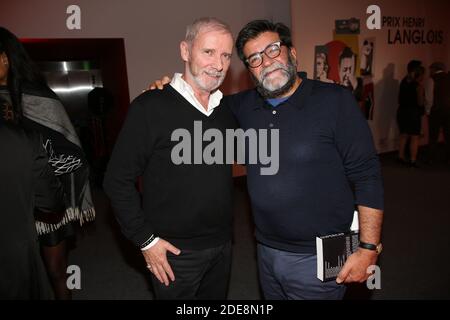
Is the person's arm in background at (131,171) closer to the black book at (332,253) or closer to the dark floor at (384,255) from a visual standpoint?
the black book at (332,253)

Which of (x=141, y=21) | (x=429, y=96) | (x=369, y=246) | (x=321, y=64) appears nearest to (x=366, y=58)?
(x=321, y=64)

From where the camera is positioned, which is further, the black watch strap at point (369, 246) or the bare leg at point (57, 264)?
the bare leg at point (57, 264)

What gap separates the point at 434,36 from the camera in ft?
26.7

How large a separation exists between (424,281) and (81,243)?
344 cm

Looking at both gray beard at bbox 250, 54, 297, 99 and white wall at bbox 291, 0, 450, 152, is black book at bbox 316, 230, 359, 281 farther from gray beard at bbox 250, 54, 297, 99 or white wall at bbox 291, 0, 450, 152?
white wall at bbox 291, 0, 450, 152

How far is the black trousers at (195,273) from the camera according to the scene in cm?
183

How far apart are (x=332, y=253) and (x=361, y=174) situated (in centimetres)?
38

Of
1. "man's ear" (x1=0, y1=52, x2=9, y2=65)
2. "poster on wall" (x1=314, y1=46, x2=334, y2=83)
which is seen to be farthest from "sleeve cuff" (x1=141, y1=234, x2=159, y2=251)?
"poster on wall" (x1=314, y1=46, x2=334, y2=83)

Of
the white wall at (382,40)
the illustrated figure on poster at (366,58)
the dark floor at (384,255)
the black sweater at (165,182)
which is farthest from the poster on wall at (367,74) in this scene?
the black sweater at (165,182)

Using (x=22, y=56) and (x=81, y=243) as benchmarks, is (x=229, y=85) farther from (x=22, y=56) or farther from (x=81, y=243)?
(x=22, y=56)

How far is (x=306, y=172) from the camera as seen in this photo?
172 cm

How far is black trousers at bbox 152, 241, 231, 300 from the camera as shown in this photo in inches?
71.9

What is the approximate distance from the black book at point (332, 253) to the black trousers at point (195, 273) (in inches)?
19.7
